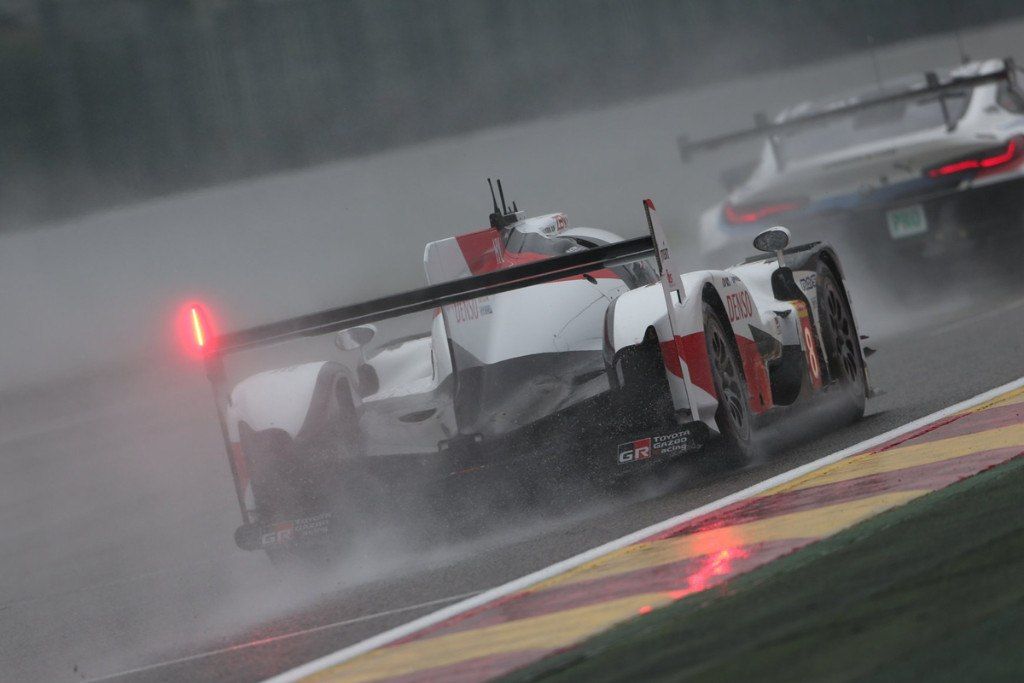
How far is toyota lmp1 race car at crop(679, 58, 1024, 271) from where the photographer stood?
1241 cm

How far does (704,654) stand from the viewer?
3.41 m

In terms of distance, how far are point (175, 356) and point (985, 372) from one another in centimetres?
854

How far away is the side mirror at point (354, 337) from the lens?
7.61m

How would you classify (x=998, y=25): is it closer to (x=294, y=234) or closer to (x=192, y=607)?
(x=294, y=234)

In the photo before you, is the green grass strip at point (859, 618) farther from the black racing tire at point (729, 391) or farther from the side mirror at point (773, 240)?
the side mirror at point (773, 240)

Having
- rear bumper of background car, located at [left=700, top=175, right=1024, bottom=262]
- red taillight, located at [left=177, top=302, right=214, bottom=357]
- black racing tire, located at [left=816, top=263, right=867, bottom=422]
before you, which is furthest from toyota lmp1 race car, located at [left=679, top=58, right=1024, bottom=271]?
red taillight, located at [left=177, top=302, right=214, bottom=357]

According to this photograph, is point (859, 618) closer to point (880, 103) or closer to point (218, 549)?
point (218, 549)

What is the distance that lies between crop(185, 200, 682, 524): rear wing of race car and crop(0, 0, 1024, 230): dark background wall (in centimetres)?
695

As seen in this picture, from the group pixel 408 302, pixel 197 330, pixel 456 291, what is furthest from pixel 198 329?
pixel 456 291

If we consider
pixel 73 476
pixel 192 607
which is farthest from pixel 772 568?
pixel 73 476

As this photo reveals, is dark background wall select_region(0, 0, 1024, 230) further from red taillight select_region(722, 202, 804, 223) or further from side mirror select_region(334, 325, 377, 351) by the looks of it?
side mirror select_region(334, 325, 377, 351)

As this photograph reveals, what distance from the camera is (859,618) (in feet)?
11.3

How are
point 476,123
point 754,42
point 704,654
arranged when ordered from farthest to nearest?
point 754,42
point 476,123
point 704,654

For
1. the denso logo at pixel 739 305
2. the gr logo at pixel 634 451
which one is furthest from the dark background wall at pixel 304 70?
the gr logo at pixel 634 451
